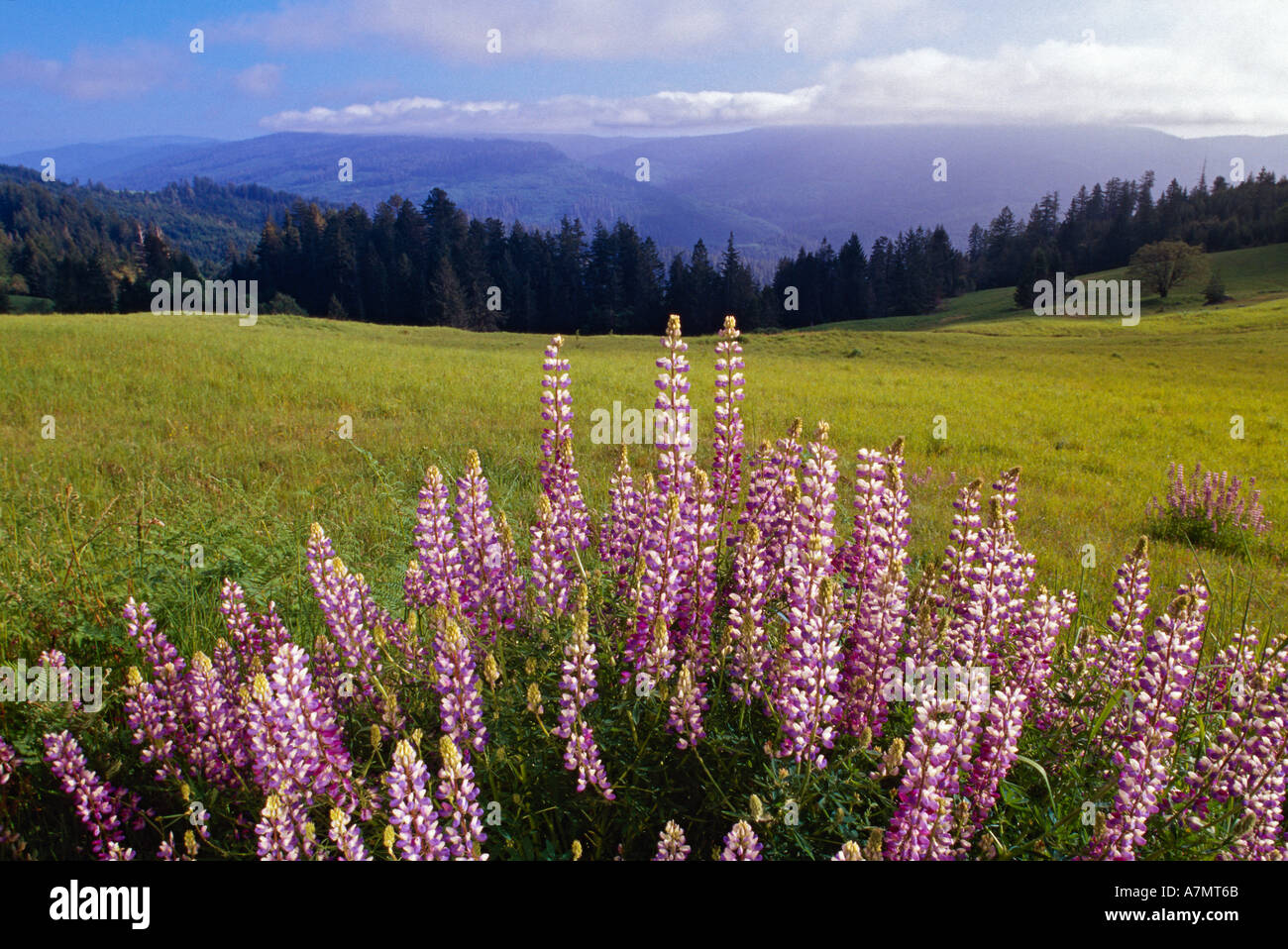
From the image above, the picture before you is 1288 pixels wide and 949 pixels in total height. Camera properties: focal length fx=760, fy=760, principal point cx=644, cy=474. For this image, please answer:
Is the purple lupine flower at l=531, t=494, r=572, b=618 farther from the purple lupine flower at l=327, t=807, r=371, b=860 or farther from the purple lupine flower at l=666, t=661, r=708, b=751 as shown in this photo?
the purple lupine flower at l=327, t=807, r=371, b=860

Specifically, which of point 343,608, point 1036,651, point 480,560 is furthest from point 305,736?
point 1036,651

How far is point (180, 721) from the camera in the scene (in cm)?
322

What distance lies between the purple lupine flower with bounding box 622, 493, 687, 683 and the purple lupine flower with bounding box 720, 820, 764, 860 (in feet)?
2.45

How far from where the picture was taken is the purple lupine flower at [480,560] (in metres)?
3.36

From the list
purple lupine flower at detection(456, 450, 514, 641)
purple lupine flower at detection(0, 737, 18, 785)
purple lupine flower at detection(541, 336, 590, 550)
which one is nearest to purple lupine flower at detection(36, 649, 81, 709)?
purple lupine flower at detection(0, 737, 18, 785)

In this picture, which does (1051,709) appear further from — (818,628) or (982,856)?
(818,628)

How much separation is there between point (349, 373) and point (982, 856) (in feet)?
71.7

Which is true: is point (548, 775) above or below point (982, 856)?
above

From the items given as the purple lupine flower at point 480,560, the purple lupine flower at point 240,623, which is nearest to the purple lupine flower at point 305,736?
the purple lupine flower at point 480,560

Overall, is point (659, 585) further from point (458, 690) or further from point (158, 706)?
point (158, 706)

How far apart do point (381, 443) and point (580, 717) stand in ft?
36.4

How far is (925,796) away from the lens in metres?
2.21

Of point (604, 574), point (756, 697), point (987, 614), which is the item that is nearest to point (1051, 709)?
point (987, 614)


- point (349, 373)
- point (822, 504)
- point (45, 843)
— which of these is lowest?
point (45, 843)
